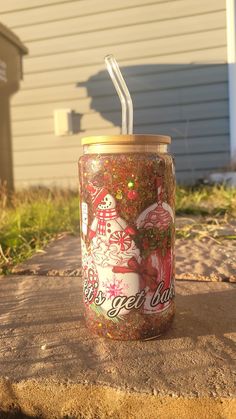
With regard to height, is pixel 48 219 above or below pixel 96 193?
below

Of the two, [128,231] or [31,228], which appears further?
[31,228]

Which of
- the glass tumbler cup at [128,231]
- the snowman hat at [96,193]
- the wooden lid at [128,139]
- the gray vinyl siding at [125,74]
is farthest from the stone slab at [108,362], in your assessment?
the gray vinyl siding at [125,74]

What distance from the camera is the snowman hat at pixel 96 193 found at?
1.02 m

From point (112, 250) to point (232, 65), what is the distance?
3.27m

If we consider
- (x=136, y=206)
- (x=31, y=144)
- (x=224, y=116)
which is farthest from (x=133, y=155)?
(x=31, y=144)

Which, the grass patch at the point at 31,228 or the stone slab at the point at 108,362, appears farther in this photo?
the grass patch at the point at 31,228

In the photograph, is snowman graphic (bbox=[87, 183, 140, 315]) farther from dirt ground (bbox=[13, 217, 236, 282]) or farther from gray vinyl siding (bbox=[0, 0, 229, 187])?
gray vinyl siding (bbox=[0, 0, 229, 187])

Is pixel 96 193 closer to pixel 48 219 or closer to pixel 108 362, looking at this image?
pixel 108 362

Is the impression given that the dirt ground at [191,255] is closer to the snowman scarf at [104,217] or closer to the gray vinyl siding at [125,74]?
the snowman scarf at [104,217]

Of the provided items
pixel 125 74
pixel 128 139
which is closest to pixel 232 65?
pixel 125 74

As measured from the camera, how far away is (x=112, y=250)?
3.37 ft

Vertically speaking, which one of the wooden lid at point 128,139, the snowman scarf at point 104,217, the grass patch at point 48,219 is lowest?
the grass patch at point 48,219

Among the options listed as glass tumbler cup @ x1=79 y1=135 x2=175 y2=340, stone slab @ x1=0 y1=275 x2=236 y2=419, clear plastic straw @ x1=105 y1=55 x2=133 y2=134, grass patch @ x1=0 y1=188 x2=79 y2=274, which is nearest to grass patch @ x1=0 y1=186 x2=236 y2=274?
grass patch @ x1=0 y1=188 x2=79 y2=274

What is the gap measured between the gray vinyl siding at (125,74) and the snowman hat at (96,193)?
314 centimetres
